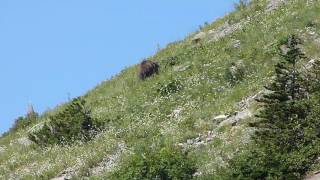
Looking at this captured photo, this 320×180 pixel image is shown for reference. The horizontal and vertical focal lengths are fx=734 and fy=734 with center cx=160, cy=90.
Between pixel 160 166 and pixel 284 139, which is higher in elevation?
pixel 160 166

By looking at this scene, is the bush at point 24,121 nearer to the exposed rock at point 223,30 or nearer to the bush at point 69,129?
the bush at point 69,129

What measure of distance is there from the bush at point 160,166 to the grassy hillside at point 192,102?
393 mm

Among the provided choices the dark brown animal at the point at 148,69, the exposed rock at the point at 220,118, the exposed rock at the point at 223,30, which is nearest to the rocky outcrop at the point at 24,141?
the dark brown animal at the point at 148,69

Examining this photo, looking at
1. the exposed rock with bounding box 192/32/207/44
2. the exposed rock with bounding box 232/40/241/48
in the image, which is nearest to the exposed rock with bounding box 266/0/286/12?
the exposed rock with bounding box 192/32/207/44

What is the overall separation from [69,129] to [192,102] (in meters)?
4.78

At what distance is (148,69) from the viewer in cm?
2962

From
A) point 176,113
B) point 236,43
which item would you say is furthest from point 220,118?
point 236,43

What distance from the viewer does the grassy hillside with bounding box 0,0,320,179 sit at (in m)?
20.8

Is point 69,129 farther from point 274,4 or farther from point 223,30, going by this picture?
point 274,4

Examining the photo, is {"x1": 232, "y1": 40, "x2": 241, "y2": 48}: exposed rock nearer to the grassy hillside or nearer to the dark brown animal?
the grassy hillside

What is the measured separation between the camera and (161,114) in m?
24.4

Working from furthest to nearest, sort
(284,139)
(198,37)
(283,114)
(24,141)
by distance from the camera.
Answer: (198,37) < (24,141) < (283,114) < (284,139)

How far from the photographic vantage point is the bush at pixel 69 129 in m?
25.8

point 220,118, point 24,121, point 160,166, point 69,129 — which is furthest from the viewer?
point 24,121
